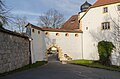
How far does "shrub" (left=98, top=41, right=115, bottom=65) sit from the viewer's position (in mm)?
31253

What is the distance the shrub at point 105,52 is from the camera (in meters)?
31.3

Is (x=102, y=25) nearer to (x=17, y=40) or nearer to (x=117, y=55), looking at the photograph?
(x=117, y=55)

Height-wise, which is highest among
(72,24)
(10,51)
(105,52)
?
(72,24)

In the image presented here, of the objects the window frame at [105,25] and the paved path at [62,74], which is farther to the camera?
the window frame at [105,25]

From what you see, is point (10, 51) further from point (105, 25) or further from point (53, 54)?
point (53, 54)

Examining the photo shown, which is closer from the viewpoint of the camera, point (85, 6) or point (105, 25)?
point (105, 25)

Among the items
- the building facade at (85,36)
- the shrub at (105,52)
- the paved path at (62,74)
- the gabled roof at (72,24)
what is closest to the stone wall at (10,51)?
the paved path at (62,74)

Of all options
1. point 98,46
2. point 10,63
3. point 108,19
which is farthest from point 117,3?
point 10,63

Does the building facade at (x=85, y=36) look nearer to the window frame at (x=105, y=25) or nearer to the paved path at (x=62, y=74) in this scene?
the window frame at (x=105, y=25)

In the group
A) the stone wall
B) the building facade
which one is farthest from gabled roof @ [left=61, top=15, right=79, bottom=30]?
the stone wall

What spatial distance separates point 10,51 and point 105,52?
17308mm

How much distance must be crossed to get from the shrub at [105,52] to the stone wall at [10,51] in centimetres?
1351

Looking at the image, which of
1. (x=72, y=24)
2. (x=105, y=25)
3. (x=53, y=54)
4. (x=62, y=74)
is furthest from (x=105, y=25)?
(x=62, y=74)

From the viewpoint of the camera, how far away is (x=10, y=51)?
675 inches
